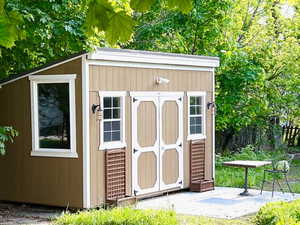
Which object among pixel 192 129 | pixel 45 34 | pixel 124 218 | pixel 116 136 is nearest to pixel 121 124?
pixel 116 136

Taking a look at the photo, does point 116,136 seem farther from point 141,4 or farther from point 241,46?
point 241,46

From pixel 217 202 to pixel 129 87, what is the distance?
2412 millimetres

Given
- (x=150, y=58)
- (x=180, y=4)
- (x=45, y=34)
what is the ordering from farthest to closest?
(x=150, y=58) → (x=45, y=34) → (x=180, y=4)

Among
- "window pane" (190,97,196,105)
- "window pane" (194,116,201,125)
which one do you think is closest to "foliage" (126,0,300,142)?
"window pane" (190,97,196,105)

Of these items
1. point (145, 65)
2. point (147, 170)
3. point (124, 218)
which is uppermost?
point (145, 65)

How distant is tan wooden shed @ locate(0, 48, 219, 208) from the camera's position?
29.5 ft

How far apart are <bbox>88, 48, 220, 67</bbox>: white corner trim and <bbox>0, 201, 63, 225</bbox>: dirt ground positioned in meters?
2.44

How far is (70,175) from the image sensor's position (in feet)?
29.7

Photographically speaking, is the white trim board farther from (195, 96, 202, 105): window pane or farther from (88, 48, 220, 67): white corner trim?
(195, 96, 202, 105): window pane

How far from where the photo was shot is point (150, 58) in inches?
392

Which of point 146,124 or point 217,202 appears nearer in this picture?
point 217,202

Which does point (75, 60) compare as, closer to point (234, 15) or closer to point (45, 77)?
point (45, 77)

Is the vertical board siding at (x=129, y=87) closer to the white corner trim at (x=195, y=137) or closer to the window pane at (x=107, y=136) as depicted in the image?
the white corner trim at (x=195, y=137)

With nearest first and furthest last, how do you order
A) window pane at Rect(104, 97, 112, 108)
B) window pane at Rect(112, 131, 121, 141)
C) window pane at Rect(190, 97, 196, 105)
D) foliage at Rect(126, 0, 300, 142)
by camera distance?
window pane at Rect(104, 97, 112, 108), window pane at Rect(112, 131, 121, 141), window pane at Rect(190, 97, 196, 105), foliage at Rect(126, 0, 300, 142)
